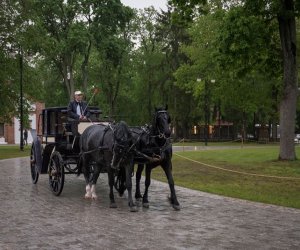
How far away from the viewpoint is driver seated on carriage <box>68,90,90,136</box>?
45.3ft

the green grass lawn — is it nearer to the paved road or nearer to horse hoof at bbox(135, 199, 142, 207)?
the paved road

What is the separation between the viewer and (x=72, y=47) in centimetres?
4528

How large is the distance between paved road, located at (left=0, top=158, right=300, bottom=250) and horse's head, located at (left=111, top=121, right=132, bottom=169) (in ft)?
3.54

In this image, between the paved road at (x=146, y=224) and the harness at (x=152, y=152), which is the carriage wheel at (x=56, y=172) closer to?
the paved road at (x=146, y=224)

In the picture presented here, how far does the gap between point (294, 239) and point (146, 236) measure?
235 centimetres

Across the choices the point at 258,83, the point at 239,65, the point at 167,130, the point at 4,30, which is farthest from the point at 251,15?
the point at 258,83

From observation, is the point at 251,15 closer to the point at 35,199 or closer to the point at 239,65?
the point at 239,65

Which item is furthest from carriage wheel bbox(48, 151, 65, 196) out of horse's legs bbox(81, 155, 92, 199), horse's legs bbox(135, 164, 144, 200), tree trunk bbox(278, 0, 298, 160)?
tree trunk bbox(278, 0, 298, 160)

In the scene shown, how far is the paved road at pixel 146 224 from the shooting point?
25.4ft

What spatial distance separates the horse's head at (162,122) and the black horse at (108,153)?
0.77 metres

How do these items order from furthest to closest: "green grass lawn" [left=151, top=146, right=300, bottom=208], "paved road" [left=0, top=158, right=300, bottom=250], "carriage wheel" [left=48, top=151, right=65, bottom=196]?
"carriage wheel" [left=48, top=151, right=65, bottom=196], "green grass lawn" [left=151, top=146, right=300, bottom=208], "paved road" [left=0, top=158, right=300, bottom=250]

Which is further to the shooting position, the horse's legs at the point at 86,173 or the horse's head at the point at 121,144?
the horse's legs at the point at 86,173

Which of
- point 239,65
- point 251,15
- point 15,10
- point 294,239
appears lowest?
point 294,239

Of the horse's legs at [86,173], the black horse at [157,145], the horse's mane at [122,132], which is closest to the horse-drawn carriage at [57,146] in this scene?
the horse's legs at [86,173]
